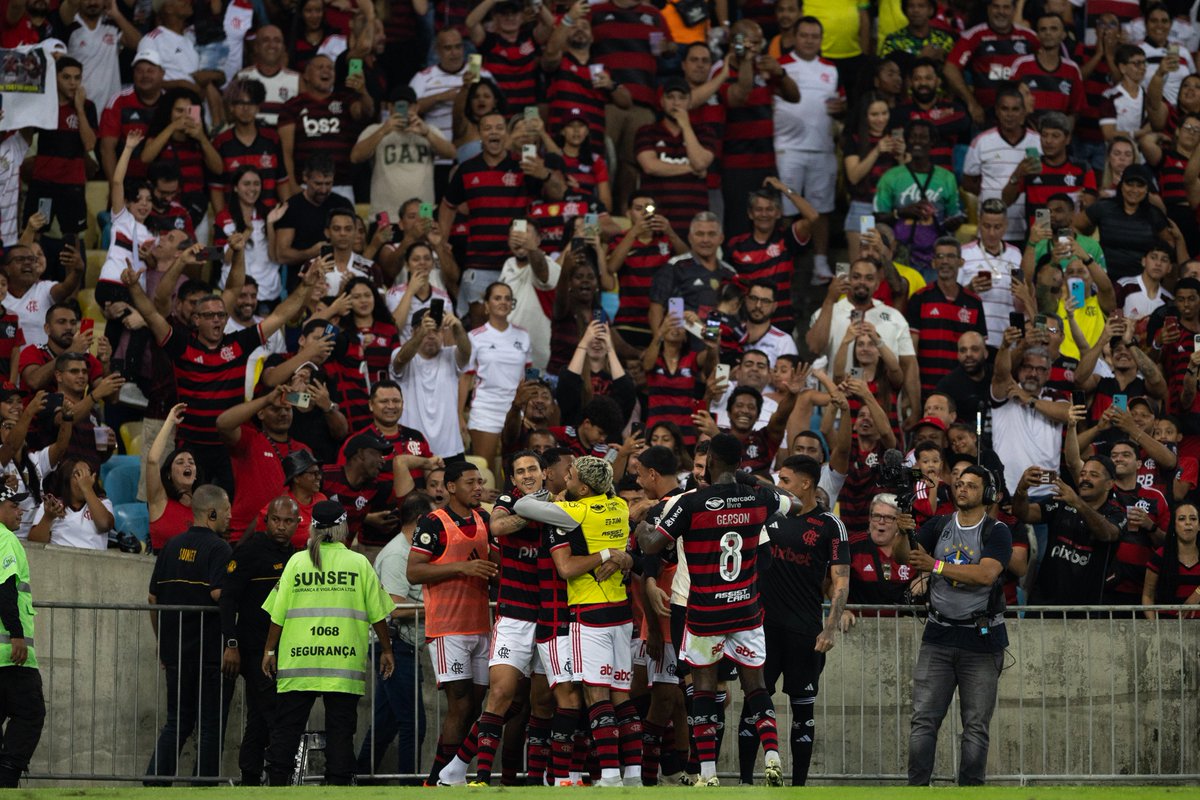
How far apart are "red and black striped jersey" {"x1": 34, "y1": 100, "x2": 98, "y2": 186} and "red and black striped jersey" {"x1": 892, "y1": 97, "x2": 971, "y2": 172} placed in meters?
7.69

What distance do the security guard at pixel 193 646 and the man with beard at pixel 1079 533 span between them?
602cm

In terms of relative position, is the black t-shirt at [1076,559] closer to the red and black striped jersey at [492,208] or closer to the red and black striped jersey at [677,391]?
the red and black striped jersey at [677,391]

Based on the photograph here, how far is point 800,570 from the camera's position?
495 inches

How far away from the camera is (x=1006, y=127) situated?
19.0m

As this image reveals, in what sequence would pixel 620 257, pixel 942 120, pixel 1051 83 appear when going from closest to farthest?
pixel 620 257
pixel 942 120
pixel 1051 83

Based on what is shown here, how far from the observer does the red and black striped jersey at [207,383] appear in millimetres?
15016

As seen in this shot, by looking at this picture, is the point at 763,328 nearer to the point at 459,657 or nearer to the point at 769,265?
the point at 769,265

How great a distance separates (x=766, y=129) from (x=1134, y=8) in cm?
512

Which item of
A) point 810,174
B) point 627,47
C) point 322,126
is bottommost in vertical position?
point 810,174

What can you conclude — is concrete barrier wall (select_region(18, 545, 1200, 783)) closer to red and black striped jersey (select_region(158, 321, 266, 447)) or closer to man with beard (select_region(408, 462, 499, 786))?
man with beard (select_region(408, 462, 499, 786))

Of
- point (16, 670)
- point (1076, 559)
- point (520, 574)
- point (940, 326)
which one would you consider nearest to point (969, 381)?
point (940, 326)

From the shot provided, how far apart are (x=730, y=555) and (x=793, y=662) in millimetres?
1127

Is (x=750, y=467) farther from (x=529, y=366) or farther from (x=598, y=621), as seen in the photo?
(x=598, y=621)

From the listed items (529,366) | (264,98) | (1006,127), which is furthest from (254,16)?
(1006,127)
